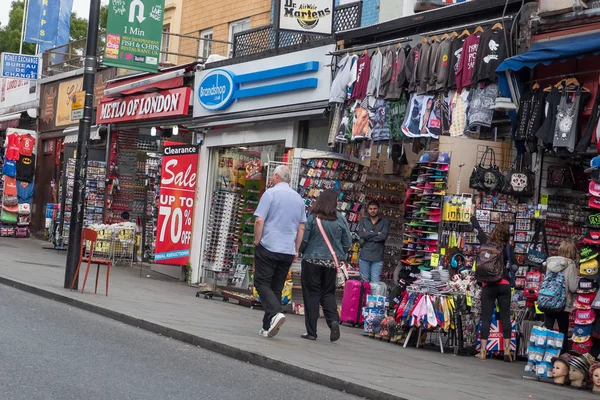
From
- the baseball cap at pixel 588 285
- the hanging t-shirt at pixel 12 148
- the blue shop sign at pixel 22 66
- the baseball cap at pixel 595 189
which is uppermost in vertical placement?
the blue shop sign at pixel 22 66

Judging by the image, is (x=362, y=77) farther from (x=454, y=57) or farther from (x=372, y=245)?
(x=372, y=245)

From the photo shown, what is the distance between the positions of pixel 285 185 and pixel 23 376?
16.3 feet

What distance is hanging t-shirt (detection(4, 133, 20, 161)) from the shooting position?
1302 inches

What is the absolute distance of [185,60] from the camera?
1150 inches

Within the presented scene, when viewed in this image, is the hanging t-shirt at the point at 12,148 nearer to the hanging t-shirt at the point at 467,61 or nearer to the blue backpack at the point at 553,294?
the hanging t-shirt at the point at 467,61

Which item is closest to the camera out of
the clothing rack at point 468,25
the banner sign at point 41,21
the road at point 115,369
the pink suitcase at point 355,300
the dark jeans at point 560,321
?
the road at point 115,369

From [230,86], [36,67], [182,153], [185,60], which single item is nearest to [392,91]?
[230,86]

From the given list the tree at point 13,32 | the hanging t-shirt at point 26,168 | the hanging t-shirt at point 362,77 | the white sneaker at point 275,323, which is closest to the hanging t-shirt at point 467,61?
the hanging t-shirt at point 362,77

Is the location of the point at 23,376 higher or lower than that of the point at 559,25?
lower

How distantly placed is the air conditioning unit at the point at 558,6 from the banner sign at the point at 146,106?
36.3 feet

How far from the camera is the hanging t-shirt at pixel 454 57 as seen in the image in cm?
Result: 1453

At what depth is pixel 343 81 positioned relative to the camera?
55.5 ft

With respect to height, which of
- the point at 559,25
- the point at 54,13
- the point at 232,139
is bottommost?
the point at 232,139

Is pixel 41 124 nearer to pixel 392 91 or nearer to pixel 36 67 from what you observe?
pixel 36 67
